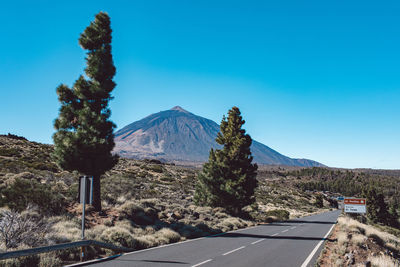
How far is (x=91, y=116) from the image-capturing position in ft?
49.0

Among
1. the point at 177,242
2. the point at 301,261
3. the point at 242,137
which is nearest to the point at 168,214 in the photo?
the point at 177,242

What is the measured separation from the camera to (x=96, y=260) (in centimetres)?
932

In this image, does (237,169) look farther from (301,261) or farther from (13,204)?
(13,204)

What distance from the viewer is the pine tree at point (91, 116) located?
47.2 ft

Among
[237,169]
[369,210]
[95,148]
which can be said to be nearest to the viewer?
[95,148]

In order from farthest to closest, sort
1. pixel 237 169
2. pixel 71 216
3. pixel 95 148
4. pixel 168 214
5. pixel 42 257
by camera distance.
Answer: pixel 237 169 → pixel 168 214 → pixel 95 148 → pixel 71 216 → pixel 42 257

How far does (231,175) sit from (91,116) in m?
15.9

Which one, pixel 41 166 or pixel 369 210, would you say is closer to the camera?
pixel 41 166

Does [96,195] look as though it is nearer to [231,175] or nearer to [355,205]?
[231,175]

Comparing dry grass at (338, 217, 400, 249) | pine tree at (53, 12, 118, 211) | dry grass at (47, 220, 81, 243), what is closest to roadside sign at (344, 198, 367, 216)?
dry grass at (338, 217, 400, 249)

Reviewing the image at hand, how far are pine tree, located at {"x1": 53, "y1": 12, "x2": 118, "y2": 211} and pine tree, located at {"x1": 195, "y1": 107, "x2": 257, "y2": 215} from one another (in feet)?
44.4

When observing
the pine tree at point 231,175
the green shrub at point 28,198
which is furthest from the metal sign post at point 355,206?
the green shrub at point 28,198

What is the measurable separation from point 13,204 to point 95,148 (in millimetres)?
4189

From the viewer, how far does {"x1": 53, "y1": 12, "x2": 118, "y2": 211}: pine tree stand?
1440 cm
